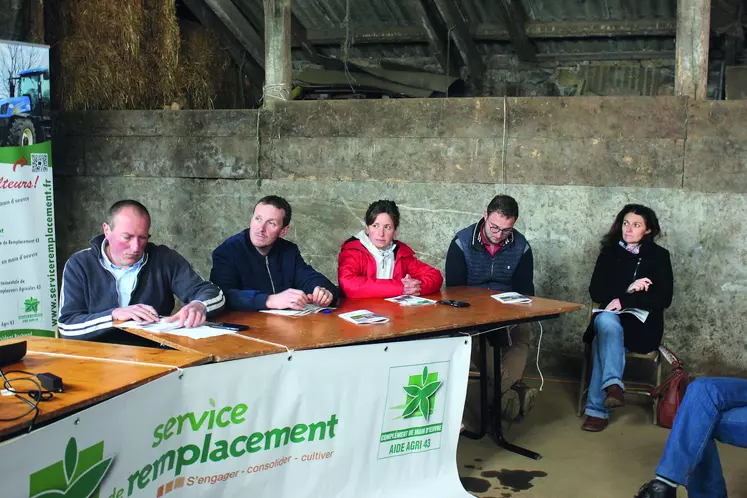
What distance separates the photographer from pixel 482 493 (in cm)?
363

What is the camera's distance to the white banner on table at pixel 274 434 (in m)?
2.21

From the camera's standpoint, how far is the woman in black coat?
4.58 meters

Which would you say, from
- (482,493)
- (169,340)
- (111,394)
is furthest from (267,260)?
(111,394)

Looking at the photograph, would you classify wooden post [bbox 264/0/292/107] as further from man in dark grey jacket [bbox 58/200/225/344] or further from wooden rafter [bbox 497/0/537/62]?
man in dark grey jacket [bbox 58/200/225/344]

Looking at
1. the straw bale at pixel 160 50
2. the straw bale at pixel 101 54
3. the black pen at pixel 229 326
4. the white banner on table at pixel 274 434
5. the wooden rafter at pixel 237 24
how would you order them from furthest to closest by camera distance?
the wooden rafter at pixel 237 24 → the straw bale at pixel 160 50 → the straw bale at pixel 101 54 → the black pen at pixel 229 326 → the white banner on table at pixel 274 434

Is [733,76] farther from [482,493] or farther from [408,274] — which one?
[482,493]

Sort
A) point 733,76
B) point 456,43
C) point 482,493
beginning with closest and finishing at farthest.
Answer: point 482,493 → point 733,76 → point 456,43

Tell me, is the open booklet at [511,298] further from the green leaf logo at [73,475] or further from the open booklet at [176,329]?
the green leaf logo at [73,475]

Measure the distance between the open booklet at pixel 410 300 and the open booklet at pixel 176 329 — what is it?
1.19 meters

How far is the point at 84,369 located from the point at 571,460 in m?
2.59

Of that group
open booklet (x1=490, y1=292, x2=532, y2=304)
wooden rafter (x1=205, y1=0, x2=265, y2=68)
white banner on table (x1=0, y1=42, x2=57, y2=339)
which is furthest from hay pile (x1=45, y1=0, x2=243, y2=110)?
open booklet (x1=490, y1=292, x2=532, y2=304)

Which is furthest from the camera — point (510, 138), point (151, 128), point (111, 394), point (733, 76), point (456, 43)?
point (456, 43)

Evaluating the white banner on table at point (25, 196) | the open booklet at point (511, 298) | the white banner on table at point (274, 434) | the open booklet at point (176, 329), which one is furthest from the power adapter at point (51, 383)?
the white banner on table at point (25, 196)

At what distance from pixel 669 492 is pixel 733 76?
193 inches
